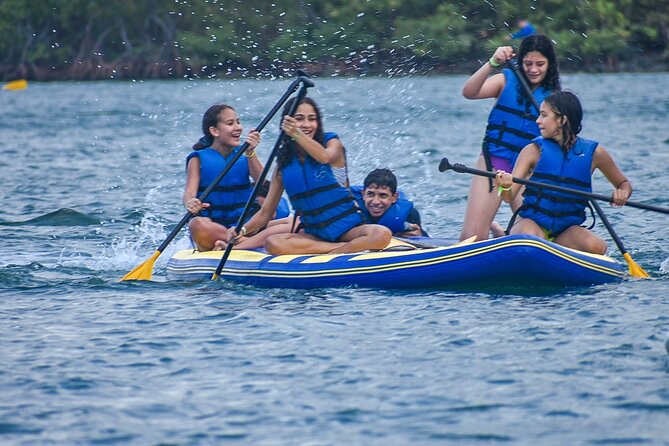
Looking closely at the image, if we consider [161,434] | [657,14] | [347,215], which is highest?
[657,14]

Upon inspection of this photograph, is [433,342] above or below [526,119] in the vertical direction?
below

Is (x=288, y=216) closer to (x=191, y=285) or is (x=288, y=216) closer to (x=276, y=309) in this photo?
(x=191, y=285)

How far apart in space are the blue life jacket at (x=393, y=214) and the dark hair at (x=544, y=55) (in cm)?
108

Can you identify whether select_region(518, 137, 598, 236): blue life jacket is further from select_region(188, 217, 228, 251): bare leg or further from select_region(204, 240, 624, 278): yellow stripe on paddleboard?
select_region(188, 217, 228, 251): bare leg

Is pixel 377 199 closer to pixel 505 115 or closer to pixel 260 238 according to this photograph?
pixel 260 238

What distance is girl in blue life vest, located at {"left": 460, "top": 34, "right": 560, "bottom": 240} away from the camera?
24.4 ft

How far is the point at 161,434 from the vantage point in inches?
192

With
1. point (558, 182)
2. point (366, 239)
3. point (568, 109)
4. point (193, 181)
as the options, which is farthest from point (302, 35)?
point (568, 109)

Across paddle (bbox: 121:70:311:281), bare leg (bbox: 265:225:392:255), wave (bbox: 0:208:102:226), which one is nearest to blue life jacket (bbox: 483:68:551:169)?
bare leg (bbox: 265:225:392:255)

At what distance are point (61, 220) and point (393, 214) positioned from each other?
182 inches

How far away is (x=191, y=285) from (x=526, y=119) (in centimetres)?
236

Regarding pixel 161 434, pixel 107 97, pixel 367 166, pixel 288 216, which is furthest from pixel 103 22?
pixel 161 434

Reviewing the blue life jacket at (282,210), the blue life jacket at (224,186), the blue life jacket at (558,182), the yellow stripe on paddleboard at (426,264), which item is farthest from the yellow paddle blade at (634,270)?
the blue life jacket at (224,186)

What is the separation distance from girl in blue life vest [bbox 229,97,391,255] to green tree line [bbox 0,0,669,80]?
82.3 feet
